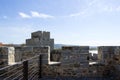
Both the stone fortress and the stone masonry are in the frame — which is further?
the stone masonry

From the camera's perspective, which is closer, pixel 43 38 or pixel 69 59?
pixel 69 59

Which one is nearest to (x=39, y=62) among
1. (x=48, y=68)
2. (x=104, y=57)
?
(x=48, y=68)

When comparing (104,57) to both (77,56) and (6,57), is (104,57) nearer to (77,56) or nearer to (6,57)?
(77,56)

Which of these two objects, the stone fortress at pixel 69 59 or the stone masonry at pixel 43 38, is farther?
the stone masonry at pixel 43 38

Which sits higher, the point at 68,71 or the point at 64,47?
the point at 64,47

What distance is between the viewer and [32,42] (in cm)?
1293

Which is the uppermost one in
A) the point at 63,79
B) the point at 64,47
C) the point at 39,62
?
the point at 64,47

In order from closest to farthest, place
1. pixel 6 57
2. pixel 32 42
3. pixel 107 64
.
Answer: pixel 6 57
pixel 107 64
pixel 32 42

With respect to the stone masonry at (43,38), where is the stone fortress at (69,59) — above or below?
below

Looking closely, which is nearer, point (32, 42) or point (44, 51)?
point (44, 51)

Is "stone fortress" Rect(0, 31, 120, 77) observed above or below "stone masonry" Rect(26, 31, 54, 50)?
below

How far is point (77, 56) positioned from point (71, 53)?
0.72 ft

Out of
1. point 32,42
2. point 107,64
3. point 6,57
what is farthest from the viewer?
point 32,42

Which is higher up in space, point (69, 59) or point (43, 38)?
point (43, 38)
